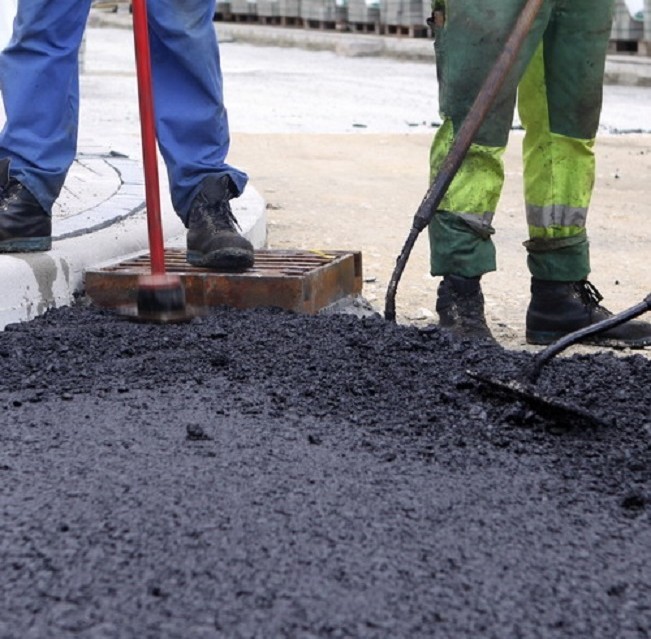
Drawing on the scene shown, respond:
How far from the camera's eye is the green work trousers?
3.63m

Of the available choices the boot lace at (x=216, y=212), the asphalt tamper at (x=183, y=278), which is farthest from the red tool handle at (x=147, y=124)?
the boot lace at (x=216, y=212)

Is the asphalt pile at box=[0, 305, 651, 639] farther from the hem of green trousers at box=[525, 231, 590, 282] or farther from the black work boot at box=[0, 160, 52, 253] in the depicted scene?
the hem of green trousers at box=[525, 231, 590, 282]

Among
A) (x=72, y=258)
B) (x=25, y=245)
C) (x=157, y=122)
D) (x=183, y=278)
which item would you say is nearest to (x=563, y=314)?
(x=183, y=278)

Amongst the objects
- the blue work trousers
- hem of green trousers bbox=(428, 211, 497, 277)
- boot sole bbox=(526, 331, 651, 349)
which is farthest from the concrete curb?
boot sole bbox=(526, 331, 651, 349)

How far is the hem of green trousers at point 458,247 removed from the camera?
146 inches

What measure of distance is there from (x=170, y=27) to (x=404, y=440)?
5.51 feet

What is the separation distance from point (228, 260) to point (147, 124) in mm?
473

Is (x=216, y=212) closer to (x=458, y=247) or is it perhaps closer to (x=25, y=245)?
(x=25, y=245)

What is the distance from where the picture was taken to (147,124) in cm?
351

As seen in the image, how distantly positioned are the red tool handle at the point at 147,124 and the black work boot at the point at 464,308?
2.39ft

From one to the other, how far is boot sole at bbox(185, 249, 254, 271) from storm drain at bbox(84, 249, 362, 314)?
0.03 m

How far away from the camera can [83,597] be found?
76.2 inches

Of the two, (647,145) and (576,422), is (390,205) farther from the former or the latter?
(576,422)

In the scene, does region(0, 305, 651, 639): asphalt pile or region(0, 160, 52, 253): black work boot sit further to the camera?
region(0, 160, 52, 253): black work boot
